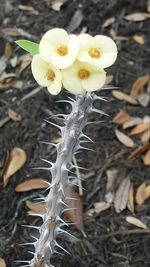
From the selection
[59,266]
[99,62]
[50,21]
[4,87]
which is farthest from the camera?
[50,21]

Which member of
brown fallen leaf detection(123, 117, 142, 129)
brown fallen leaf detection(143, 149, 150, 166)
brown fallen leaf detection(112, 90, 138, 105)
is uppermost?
brown fallen leaf detection(112, 90, 138, 105)

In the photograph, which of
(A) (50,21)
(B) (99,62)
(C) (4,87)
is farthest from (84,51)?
(A) (50,21)

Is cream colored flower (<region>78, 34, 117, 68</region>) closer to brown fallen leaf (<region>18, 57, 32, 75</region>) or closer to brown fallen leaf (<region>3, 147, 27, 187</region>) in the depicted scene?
brown fallen leaf (<region>3, 147, 27, 187</region>)

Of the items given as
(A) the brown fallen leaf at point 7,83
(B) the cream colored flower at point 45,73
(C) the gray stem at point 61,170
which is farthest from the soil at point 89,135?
(B) the cream colored flower at point 45,73

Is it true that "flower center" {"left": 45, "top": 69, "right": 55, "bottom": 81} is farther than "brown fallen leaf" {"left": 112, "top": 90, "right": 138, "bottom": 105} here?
No

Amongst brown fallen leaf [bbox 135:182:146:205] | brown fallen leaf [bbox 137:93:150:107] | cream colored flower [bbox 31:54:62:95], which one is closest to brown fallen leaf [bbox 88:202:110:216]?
brown fallen leaf [bbox 135:182:146:205]

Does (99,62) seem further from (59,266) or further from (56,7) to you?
(56,7)
